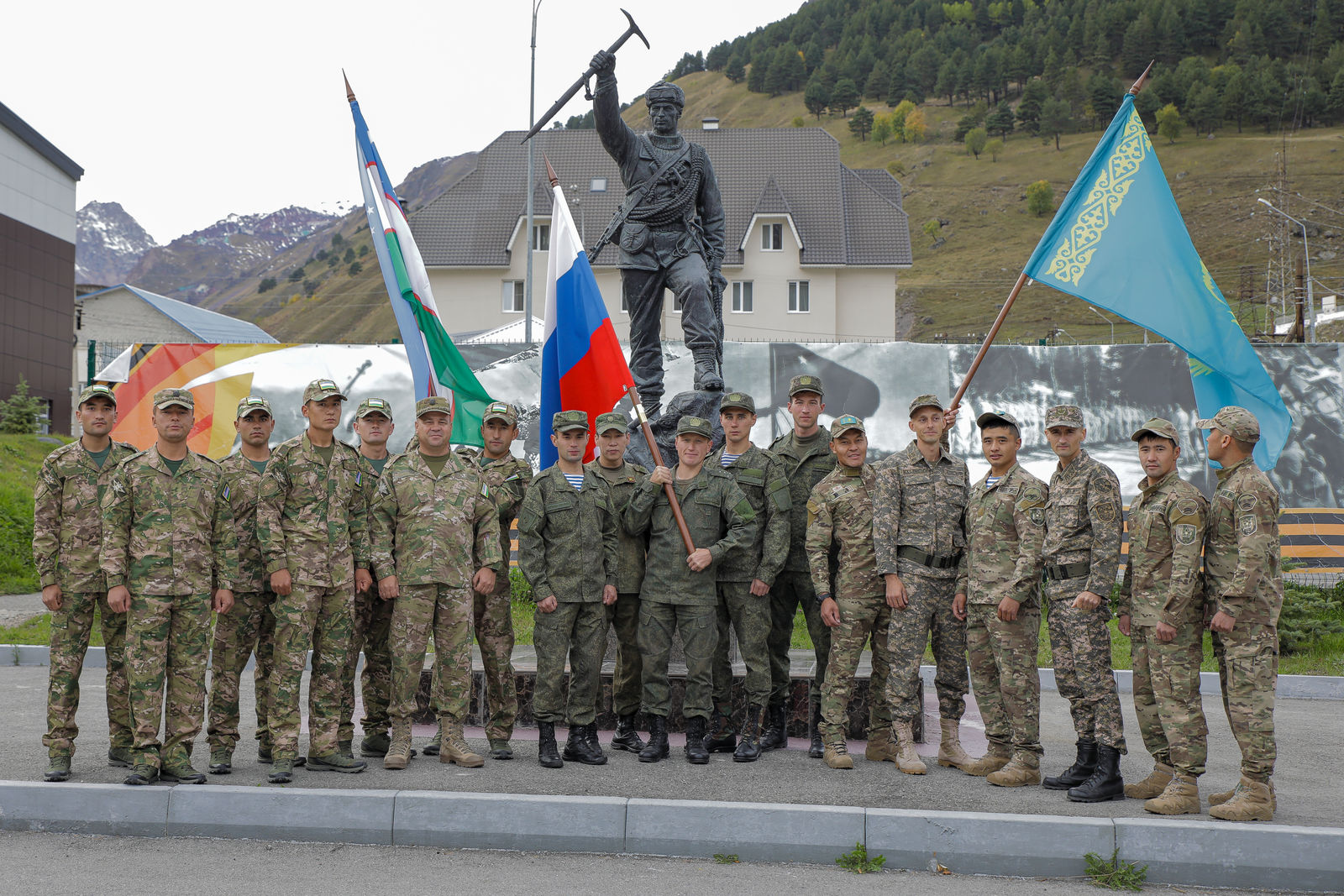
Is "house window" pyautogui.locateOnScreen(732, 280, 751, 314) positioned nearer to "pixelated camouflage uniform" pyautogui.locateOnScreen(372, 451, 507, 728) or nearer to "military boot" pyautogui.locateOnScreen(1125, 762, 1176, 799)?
"pixelated camouflage uniform" pyautogui.locateOnScreen(372, 451, 507, 728)

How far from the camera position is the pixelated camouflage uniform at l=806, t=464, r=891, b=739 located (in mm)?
5863

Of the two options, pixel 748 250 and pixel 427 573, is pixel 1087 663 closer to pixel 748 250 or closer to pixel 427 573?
pixel 427 573

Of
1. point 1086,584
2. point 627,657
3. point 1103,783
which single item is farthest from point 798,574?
point 1103,783

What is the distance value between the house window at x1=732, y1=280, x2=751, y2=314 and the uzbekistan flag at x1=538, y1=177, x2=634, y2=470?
3198 cm

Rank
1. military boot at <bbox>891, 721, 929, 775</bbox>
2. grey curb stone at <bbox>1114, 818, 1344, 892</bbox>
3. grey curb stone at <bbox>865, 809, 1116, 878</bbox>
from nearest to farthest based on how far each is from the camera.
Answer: grey curb stone at <bbox>1114, 818, 1344, 892</bbox>
grey curb stone at <bbox>865, 809, 1116, 878</bbox>
military boot at <bbox>891, 721, 929, 775</bbox>

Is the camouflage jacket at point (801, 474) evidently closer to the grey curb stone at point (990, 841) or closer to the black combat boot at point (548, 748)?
the black combat boot at point (548, 748)

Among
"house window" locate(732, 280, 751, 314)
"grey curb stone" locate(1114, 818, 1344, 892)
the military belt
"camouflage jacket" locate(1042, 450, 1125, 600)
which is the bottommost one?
"grey curb stone" locate(1114, 818, 1344, 892)

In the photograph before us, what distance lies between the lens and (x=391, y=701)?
5832 mm

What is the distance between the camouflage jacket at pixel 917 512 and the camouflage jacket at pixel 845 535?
3.1 inches

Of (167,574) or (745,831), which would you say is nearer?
(745,831)

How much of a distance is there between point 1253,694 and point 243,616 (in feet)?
16.6

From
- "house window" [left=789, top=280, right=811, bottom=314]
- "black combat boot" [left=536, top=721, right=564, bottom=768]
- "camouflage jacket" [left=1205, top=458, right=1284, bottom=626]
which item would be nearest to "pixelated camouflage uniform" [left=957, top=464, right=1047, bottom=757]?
"camouflage jacket" [left=1205, top=458, right=1284, bottom=626]

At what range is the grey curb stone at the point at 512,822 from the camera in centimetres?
479

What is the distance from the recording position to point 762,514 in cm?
620
